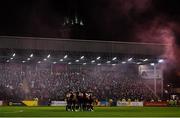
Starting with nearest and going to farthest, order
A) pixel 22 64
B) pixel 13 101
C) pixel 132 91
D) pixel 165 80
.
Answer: pixel 13 101 → pixel 132 91 → pixel 22 64 → pixel 165 80

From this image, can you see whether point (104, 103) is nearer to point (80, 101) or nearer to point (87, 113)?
point (80, 101)

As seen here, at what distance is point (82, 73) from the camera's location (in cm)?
6906

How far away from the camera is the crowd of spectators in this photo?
6022 cm

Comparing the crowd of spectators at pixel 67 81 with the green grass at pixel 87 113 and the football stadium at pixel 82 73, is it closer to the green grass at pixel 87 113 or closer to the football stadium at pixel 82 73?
the football stadium at pixel 82 73

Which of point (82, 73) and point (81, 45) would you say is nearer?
point (81, 45)

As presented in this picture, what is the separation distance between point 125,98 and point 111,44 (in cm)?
918

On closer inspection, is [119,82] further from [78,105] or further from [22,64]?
[78,105]

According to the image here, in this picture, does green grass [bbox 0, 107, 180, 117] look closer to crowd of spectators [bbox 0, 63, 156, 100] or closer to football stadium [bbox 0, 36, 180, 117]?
football stadium [bbox 0, 36, 180, 117]

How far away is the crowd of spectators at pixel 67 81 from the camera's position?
6022cm

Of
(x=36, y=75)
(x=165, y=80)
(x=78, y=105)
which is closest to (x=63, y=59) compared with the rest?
(x=36, y=75)

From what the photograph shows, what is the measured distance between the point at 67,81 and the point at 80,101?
28.3 m

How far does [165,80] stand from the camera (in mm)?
74375

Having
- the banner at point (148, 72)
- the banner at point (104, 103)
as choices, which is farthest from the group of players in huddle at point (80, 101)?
the banner at point (148, 72)

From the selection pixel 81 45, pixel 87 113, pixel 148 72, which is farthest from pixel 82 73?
pixel 87 113
